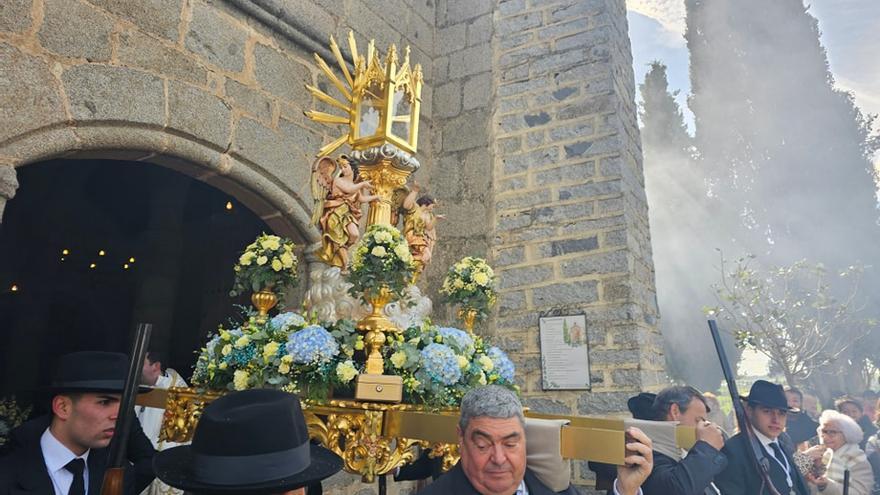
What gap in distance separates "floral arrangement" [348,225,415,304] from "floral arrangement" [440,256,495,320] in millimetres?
681

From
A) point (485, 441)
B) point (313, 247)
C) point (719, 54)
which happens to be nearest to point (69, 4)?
point (313, 247)

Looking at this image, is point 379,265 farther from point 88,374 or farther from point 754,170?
point 754,170

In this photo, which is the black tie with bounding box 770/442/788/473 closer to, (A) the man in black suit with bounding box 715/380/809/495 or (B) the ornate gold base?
(A) the man in black suit with bounding box 715/380/809/495

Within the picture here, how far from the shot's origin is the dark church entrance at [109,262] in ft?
19.5

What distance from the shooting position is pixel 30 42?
2877mm

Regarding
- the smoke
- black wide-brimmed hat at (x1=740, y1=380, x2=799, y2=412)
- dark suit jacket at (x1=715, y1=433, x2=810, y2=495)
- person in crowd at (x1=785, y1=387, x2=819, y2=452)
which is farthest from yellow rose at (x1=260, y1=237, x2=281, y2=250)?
the smoke

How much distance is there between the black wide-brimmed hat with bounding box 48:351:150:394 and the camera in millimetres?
2182

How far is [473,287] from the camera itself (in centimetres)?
295

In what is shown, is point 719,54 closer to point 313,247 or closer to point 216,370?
point 313,247

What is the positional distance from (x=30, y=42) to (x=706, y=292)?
26.0 meters

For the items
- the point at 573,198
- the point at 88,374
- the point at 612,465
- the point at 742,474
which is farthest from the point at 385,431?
the point at 573,198

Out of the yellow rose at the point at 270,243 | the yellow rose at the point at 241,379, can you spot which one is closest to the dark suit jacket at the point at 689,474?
the yellow rose at the point at 241,379

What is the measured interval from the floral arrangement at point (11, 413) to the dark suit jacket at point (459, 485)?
3.71 m

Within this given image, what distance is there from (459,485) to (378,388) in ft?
1.51
